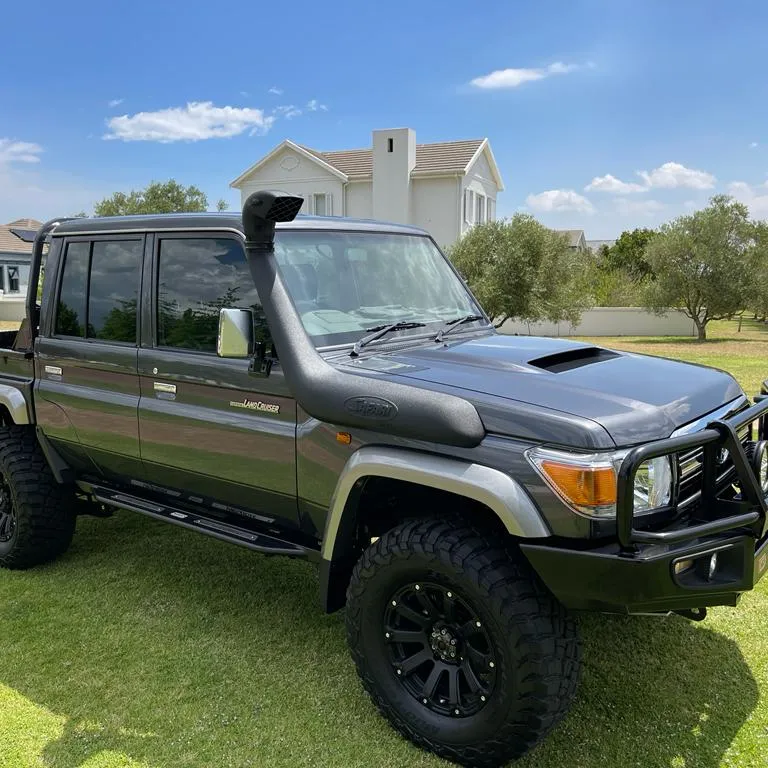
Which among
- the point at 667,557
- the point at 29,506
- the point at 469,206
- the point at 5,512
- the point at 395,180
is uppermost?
the point at 395,180

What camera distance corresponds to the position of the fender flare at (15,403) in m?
4.61

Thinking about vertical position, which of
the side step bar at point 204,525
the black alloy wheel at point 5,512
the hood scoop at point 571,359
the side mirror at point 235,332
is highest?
the side mirror at point 235,332

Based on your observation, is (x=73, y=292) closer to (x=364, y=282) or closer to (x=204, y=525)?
(x=204, y=525)

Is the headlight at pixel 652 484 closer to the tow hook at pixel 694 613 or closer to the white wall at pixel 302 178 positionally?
the tow hook at pixel 694 613

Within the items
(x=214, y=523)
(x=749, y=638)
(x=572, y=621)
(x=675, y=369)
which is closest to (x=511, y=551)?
(x=572, y=621)

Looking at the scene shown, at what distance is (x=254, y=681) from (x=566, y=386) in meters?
2.00

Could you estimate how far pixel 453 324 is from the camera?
397 centimetres

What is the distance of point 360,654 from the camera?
10.1ft

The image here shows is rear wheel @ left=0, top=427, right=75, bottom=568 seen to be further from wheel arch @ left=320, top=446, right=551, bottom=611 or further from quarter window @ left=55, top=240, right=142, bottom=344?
wheel arch @ left=320, top=446, right=551, bottom=611

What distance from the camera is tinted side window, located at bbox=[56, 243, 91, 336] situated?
4316mm

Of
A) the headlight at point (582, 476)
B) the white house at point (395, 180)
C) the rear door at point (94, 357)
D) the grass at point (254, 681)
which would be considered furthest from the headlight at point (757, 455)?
the white house at point (395, 180)

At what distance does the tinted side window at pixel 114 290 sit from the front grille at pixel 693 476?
9.08 ft

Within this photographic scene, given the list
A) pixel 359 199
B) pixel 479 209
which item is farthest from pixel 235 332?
pixel 479 209

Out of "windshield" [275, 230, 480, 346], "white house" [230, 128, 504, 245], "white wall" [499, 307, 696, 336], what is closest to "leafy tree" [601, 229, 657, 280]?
"white wall" [499, 307, 696, 336]
